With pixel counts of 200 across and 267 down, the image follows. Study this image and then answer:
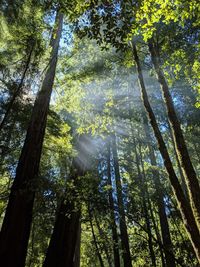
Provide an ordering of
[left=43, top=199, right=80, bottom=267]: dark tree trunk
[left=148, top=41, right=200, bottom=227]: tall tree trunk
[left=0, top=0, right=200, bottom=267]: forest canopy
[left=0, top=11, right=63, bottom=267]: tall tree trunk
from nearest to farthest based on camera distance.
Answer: [left=148, top=41, right=200, bottom=227]: tall tree trunk < [left=0, top=0, right=200, bottom=267]: forest canopy < [left=0, top=11, right=63, bottom=267]: tall tree trunk < [left=43, top=199, right=80, bottom=267]: dark tree trunk

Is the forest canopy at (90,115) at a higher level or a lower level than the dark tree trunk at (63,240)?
higher

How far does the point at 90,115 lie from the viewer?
27.9 ft

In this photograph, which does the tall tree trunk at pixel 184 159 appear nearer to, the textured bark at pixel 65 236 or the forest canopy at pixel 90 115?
the forest canopy at pixel 90 115

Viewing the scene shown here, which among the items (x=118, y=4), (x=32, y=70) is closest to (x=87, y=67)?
(x=32, y=70)

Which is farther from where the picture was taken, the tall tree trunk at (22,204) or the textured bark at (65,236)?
the textured bark at (65,236)

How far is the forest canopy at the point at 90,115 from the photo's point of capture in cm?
402

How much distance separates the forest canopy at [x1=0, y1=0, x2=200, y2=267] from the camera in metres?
4.02

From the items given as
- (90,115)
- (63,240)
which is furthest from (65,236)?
(90,115)

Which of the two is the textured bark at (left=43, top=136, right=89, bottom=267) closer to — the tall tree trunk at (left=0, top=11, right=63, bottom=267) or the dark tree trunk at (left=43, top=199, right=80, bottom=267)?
the dark tree trunk at (left=43, top=199, right=80, bottom=267)

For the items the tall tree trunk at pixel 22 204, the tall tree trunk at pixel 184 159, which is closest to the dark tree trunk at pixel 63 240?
the tall tree trunk at pixel 22 204

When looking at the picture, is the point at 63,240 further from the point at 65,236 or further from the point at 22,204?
the point at 22,204

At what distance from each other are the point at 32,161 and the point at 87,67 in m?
6.01

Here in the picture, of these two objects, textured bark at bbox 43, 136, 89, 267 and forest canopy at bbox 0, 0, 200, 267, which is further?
textured bark at bbox 43, 136, 89, 267

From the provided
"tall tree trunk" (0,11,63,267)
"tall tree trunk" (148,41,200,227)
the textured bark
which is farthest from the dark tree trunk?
"tall tree trunk" (148,41,200,227)
